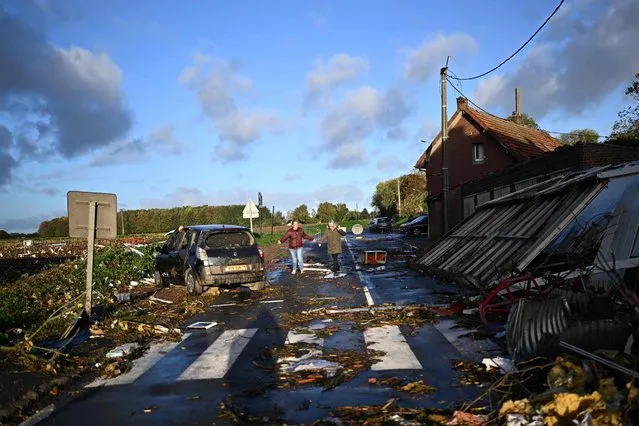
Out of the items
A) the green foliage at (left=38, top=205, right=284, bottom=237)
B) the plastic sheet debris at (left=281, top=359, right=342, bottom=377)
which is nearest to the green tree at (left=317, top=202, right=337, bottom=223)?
the green foliage at (left=38, top=205, right=284, bottom=237)

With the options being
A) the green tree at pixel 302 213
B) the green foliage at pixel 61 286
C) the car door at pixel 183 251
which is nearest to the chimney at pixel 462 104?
the green foliage at pixel 61 286

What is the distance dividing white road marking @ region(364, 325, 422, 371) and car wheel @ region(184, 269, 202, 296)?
20.6 feet

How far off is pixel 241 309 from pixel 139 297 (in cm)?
377

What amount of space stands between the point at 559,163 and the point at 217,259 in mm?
11570

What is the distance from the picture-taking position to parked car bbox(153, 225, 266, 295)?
13.3 meters

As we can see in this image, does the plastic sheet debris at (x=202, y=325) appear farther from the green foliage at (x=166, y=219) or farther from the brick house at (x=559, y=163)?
the green foliage at (x=166, y=219)

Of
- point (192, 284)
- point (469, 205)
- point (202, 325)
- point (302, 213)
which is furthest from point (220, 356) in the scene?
point (302, 213)

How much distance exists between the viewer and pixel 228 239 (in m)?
14.0

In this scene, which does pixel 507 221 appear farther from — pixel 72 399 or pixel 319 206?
pixel 319 206

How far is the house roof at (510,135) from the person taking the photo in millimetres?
35094

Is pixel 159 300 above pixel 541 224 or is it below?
below

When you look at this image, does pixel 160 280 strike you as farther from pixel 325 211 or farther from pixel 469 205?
pixel 325 211

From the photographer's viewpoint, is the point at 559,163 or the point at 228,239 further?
the point at 559,163

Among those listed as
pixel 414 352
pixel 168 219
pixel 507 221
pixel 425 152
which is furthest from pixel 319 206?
pixel 414 352
